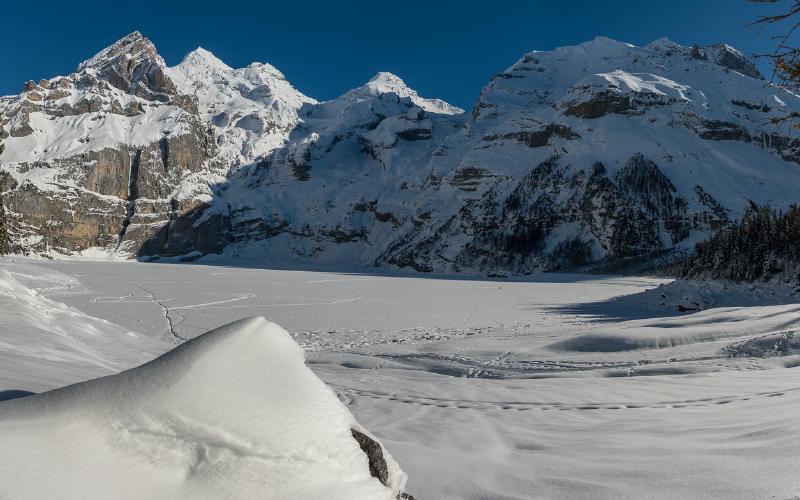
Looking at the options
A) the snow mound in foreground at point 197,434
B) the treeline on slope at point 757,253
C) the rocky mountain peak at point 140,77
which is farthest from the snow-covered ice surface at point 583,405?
the rocky mountain peak at point 140,77

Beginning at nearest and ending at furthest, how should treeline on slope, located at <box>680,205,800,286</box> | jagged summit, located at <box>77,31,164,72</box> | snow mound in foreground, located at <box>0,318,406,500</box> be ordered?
snow mound in foreground, located at <box>0,318,406,500</box>, treeline on slope, located at <box>680,205,800,286</box>, jagged summit, located at <box>77,31,164,72</box>

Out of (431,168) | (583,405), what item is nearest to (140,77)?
(431,168)

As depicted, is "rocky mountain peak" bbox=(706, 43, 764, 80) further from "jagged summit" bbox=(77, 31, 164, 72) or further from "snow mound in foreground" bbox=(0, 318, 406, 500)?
"snow mound in foreground" bbox=(0, 318, 406, 500)

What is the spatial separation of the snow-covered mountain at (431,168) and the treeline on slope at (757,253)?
70838 millimetres

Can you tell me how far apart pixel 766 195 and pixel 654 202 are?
69.0ft

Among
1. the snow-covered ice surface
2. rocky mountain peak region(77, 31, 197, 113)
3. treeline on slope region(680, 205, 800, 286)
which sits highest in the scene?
rocky mountain peak region(77, 31, 197, 113)

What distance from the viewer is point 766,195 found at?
98438 millimetres

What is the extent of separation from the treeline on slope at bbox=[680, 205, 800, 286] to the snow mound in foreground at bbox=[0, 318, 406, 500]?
26.5m

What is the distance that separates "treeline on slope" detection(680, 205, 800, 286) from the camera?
2320cm

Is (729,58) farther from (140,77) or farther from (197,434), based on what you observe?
(197,434)

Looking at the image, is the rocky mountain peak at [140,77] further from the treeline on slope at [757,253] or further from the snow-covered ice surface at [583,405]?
the snow-covered ice surface at [583,405]

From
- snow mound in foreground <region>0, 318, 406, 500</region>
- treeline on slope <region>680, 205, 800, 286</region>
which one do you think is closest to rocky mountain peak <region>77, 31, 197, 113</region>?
treeline on slope <region>680, 205, 800, 286</region>

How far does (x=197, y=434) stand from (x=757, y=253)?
29.2 m

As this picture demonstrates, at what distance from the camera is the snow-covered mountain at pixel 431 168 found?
105m
